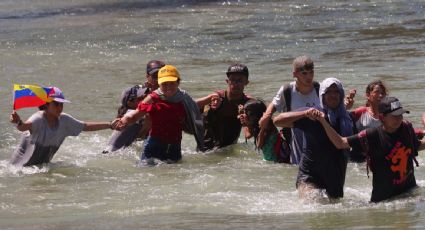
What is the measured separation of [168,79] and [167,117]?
46 centimetres

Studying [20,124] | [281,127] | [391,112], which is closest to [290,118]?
[391,112]

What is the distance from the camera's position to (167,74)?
11.4 metres

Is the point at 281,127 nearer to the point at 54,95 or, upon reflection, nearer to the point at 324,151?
the point at 324,151

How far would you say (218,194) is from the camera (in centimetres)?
1038

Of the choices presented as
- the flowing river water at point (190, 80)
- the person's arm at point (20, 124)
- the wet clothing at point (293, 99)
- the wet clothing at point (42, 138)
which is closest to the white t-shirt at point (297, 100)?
the wet clothing at point (293, 99)

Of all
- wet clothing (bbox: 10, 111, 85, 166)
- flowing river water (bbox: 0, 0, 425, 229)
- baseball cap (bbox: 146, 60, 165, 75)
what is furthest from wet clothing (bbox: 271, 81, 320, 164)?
wet clothing (bbox: 10, 111, 85, 166)

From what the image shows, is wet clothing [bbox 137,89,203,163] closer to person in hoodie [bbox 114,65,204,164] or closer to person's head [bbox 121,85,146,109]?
person in hoodie [bbox 114,65,204,164]

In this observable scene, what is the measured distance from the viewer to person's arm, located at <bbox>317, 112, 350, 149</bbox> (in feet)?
27.7

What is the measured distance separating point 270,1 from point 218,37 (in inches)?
357

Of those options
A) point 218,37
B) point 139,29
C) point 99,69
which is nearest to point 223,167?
point 99,69

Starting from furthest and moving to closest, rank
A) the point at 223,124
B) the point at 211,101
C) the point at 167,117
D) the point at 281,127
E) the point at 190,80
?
1. the point at 190,80
2. the point at 223,124
3. the point at 211,101
4. the point at 167,117
5. the point at 281,127

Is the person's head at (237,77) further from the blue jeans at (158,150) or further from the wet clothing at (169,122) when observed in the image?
the blue jeans at (158,150)

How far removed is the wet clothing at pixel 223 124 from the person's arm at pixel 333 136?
12.0ft

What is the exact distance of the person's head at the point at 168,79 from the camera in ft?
37.3
